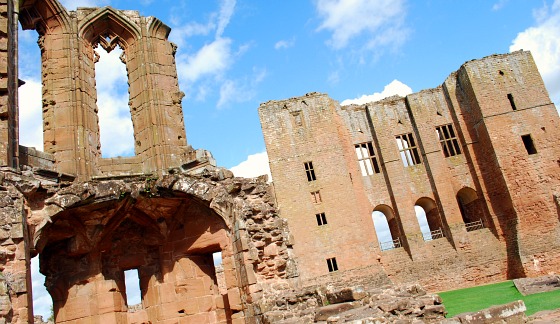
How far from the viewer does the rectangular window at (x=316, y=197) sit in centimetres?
2524

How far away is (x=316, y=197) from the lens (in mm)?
25406

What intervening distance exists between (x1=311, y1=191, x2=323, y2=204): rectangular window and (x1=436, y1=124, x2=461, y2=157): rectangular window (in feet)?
26.9

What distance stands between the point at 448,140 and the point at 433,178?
2.84 meters

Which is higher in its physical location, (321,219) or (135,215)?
(321,219)

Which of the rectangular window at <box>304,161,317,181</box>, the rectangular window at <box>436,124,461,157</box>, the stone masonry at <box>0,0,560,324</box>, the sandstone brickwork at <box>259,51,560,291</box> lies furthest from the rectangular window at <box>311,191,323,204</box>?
the stone masonry at <box>0,0,560,324</box>

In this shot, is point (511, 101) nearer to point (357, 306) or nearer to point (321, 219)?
point (321, 219)

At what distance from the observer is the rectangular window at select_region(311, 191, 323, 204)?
25.2 m

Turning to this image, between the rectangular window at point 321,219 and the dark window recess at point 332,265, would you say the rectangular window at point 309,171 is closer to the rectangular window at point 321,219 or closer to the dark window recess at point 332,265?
the rectangular window at point 321,219

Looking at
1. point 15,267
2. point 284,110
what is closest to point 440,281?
point 284,110

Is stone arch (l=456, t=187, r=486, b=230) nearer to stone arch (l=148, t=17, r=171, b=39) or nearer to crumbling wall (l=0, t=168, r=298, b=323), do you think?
crumbling wall (l=0, t=168, r=298, b=323)

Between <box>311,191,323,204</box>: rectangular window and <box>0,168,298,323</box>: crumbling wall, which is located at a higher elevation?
<box>311,191,323,204</box>: rectangular window

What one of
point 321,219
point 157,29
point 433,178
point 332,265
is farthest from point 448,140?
point 157,29

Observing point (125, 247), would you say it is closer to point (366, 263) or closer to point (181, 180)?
point (181, 180)

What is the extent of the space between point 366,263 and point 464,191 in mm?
7920
